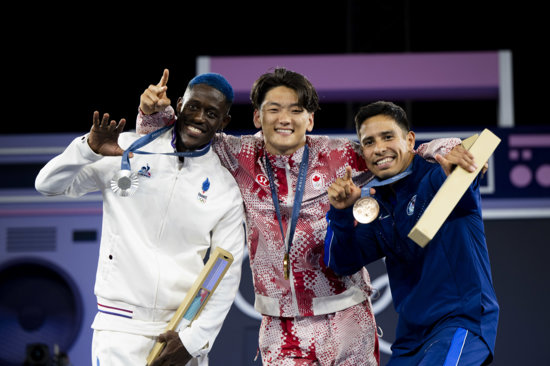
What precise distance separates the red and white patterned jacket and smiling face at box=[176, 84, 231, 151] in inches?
3.7

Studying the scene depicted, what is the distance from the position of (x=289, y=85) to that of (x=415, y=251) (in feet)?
3.22

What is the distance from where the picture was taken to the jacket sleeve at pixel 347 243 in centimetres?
265

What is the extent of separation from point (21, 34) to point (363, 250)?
237 inches

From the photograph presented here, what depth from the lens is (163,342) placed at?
2.64 meters

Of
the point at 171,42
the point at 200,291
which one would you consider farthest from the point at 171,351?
the point at 171,42

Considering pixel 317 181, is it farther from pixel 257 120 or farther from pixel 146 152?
pixel 146 152

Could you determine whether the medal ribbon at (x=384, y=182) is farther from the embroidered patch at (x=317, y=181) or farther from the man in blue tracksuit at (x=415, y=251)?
the embroidered patch at (x=317, y=181)

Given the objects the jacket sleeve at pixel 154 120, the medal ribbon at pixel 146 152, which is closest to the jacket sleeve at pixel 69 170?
the medal ribbon at pixel 146 152

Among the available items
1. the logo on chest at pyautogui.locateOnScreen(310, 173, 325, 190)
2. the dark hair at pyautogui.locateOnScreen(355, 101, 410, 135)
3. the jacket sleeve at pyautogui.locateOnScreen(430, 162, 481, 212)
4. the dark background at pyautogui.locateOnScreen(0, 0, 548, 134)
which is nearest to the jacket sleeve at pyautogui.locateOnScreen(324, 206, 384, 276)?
the logo on chest at pyautogui.locateOnScreen(310, 173, 325, 190)

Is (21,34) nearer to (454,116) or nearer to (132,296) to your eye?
(454,116)

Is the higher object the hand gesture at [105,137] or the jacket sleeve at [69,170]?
the hand gesture at [105,137]

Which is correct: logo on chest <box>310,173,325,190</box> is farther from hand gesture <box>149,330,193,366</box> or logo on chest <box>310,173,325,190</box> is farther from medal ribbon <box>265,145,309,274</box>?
hand gesture <box>149,330,193,366</box>

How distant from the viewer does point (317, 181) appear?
300 centimetres

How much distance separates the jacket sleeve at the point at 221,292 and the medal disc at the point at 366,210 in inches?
24.3
